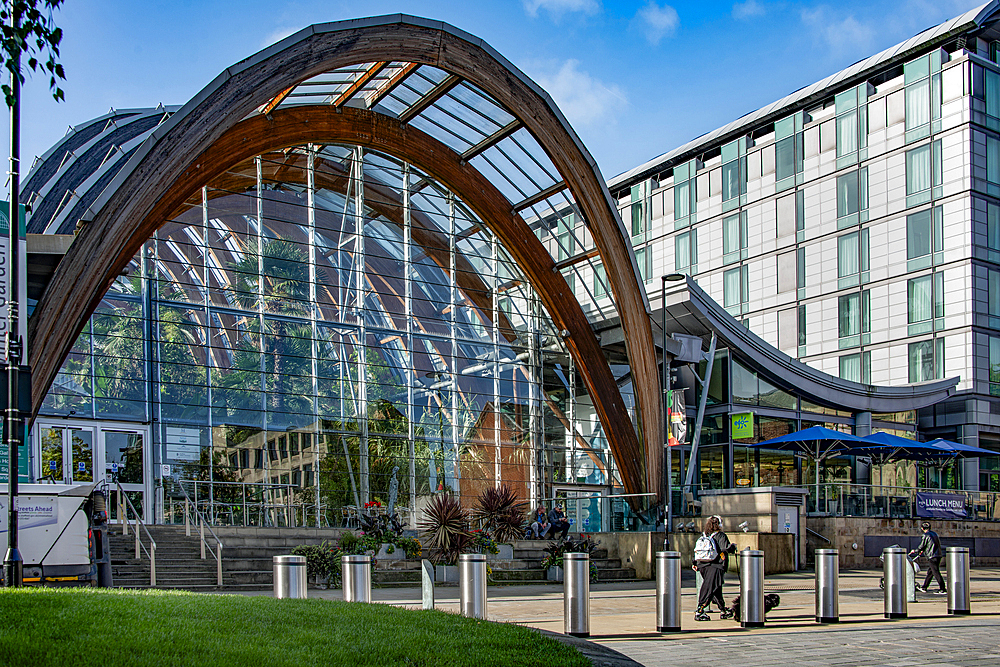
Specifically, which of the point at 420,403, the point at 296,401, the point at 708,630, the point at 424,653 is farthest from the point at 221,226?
the point at 424,653

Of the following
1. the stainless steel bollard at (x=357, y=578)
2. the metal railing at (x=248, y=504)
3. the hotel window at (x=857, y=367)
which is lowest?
the metal railing at (x=248, y=504)

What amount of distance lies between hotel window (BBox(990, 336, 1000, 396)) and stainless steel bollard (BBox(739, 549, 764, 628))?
36.0 m

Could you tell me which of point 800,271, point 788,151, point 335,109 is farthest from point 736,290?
point 335,109

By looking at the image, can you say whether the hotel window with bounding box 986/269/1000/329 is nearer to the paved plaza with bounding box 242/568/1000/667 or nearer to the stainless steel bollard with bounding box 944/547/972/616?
the paved plaza with bounding box 242/568/1000/667

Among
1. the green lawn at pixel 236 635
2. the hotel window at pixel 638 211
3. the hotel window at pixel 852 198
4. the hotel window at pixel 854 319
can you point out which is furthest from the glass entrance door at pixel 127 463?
the hotel window at pixel 638 211

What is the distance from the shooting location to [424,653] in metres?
7.86

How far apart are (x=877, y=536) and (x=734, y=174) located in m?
30.0

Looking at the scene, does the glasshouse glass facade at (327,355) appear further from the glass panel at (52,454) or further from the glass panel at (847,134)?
the glass panel at (847,134)

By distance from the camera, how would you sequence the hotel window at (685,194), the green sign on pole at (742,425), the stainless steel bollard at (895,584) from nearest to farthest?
the stainless steel bollard at (895,584)
the green sign on pole at (742,425)
the hotel window at (685,194)

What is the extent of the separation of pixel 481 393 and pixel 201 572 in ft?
50.8

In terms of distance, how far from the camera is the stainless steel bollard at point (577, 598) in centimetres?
1209

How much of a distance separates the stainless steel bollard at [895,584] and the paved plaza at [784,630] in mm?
251

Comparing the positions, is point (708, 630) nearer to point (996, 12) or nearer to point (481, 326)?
point (481, 326)

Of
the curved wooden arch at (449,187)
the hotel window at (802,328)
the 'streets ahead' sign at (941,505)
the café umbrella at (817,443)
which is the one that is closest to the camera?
the curved wooden arch at (449,187)
